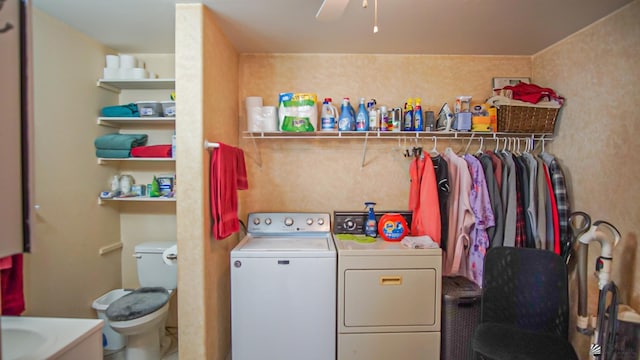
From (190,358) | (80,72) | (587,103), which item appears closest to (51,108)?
(80,72)

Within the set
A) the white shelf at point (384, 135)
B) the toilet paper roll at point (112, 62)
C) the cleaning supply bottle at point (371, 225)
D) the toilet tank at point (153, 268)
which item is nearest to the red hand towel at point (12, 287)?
the toilet tank at point (153, 268)

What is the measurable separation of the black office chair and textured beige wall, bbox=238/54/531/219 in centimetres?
94

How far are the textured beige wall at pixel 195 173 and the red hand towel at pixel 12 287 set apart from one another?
0.66 m

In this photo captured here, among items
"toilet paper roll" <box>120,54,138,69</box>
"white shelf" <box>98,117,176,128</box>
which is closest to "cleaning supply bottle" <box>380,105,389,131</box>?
"white shelf" <box>98,117,176,128</box>

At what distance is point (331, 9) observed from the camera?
1.09 m

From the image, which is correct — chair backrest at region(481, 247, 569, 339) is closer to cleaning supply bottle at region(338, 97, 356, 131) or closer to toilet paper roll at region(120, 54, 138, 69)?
cleaning supply bottle at region(338, 97, 356, 131)

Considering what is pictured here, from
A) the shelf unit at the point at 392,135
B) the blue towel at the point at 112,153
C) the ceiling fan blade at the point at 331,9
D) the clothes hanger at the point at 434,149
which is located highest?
the ceiling fan blade at the point at 331,9

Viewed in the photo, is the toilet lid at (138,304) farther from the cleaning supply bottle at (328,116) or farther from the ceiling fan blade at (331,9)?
the ceiling fan blade at (331,9)

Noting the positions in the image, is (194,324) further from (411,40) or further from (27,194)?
(411,40)

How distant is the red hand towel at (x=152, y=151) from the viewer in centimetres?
215

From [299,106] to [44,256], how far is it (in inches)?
76.4

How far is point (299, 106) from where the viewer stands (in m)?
2.14

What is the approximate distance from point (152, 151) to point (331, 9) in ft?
5.75

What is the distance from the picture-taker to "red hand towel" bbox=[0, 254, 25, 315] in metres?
1.23
